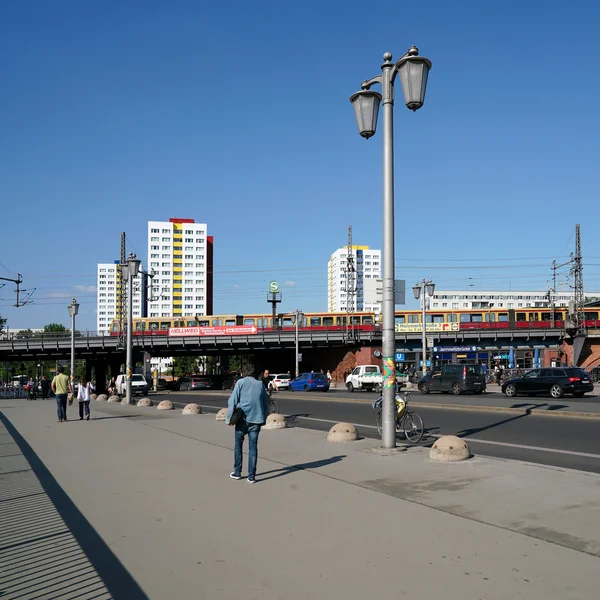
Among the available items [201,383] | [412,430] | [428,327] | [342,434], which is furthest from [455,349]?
[342,434]

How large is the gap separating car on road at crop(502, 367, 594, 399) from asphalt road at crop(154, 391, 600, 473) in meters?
8.62

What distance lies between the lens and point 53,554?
18.5 feet

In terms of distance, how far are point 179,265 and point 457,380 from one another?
153 metres

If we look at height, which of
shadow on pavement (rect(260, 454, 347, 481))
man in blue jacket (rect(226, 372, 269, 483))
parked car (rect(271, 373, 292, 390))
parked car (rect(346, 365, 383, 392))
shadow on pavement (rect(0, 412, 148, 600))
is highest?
man in blue jacket (rect(226, 372, 269, 483))

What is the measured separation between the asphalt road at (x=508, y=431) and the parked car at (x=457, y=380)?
10.4 metres

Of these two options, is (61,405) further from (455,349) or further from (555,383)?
(455,349)

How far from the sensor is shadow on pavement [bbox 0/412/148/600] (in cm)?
475

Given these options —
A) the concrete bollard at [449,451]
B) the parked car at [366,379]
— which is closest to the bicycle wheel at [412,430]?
the concrete bollard at [449,451]

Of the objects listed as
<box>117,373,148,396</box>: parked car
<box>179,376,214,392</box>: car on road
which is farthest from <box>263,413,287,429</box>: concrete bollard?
<box>179,376,214,392</box>: car on road

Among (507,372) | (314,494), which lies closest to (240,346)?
(507,372)

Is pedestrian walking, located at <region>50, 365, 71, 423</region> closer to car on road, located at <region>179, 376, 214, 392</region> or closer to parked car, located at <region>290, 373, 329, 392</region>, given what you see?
parked car, located at <region>290, 373, 329, 392</region>

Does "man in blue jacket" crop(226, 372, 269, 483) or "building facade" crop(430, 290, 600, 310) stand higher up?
"building facade" crop(430, 290, 600, 310)

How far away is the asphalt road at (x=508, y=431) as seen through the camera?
1138 centimetres

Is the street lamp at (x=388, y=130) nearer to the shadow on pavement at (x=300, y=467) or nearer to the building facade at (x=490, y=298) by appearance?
the shadow on pavement at (x=300, y=467)
